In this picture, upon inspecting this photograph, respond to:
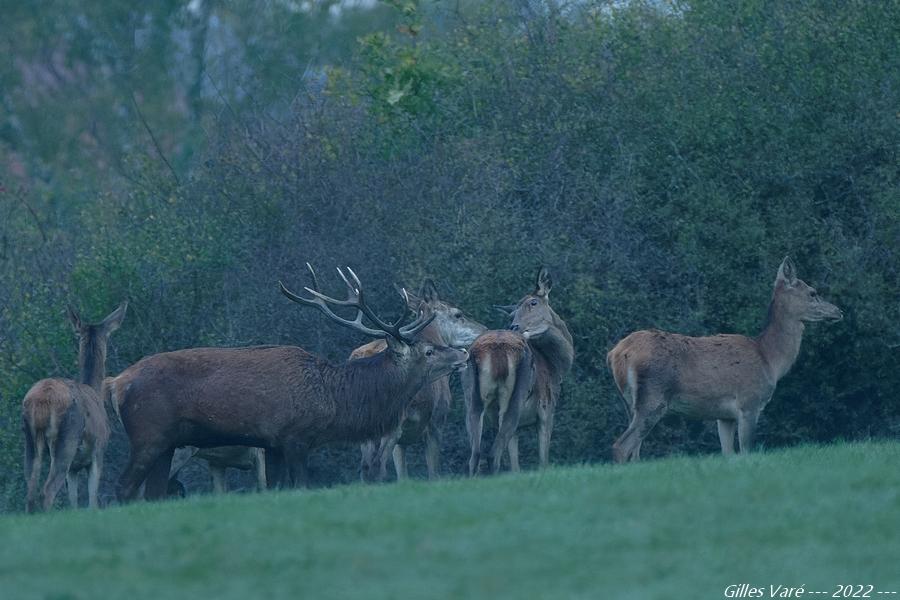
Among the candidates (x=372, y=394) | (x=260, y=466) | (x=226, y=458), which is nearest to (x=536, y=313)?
(x=372, y=394)

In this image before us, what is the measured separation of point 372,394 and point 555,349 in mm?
2825

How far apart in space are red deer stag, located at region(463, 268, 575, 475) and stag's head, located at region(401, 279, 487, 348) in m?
0.78

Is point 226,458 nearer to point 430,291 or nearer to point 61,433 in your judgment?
point 61,433

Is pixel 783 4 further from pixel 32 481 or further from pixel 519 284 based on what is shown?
pixel 32 481

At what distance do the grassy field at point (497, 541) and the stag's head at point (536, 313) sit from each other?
5432 mm

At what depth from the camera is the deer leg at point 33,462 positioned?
15008 mm

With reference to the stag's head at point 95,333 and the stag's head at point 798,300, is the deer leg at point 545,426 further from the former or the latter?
the stag's head at point 95,333

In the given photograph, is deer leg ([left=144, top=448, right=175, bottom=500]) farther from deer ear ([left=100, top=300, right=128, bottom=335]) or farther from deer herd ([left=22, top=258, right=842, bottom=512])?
deer ear ([left=100, top=300, right=128, bottom=335])

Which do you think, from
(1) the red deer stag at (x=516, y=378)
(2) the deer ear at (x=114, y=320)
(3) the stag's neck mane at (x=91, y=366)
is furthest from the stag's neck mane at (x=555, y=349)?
(3) the stag's neck mane at (x=91, y=366)

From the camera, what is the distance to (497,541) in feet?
Answer: 30.3

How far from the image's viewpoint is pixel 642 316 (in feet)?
63.9

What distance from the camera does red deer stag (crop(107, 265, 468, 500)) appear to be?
48.3 ft

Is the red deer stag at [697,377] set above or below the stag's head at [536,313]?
below

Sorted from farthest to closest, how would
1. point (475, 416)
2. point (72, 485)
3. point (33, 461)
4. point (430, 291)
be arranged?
point (430, 291), point (475, 416), point (72, 485), point (33, 461)
